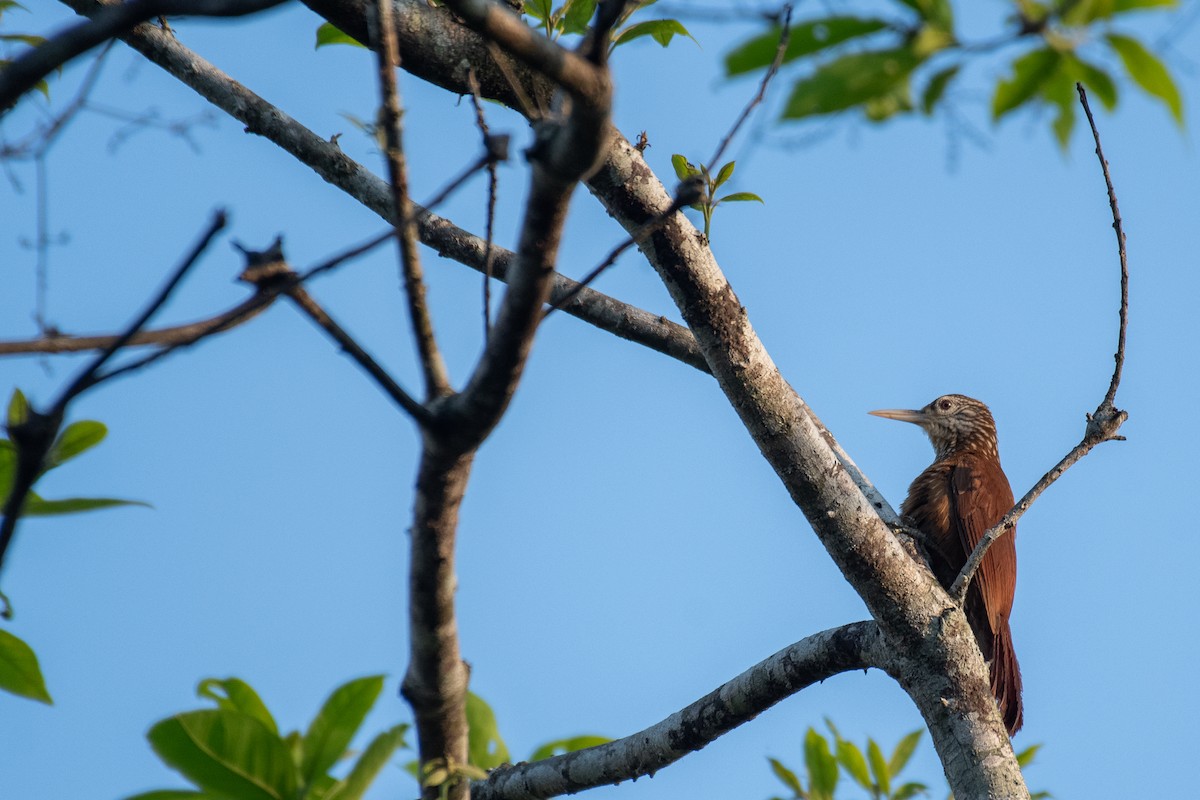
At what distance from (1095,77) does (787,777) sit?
2422mm

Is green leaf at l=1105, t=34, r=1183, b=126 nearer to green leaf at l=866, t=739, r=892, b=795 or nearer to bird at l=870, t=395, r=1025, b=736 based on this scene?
green leaf at l=866, t=739, r=892, b=795

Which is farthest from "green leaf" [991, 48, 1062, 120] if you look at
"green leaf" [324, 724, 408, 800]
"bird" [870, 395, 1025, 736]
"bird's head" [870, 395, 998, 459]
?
"bird's head" [870, 395, 998, 459]

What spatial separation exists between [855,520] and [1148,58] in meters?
2.17

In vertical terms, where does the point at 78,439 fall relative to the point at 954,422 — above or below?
below

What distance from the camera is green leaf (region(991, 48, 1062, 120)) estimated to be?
1186 millimetres

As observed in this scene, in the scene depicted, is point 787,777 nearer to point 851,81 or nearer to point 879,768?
point 879,768

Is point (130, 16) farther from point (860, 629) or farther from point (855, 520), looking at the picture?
point (860, 629)

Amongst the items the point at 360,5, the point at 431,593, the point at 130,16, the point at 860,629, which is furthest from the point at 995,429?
the point at 130,16

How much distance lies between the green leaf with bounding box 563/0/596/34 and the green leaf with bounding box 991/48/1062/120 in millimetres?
2317

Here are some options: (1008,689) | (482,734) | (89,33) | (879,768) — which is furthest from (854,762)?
(89,33)

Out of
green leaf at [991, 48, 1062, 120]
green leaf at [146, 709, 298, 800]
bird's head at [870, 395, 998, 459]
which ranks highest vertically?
bird's head at [870, 395, 998, 459]

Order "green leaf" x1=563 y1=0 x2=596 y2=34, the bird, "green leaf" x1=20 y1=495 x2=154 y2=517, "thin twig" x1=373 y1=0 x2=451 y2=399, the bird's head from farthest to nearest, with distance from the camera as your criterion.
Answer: the bird's head < the bird < "green leaf" x1=563 y1=0 x2=596 y2=34 < "green leaf" x1=20 y1=495 x2=154 y2=517 < "thin twig" x1=373 y1=0 x2=451 y2=399

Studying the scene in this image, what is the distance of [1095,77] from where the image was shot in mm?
1167

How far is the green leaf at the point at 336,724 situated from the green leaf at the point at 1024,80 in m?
1.35
